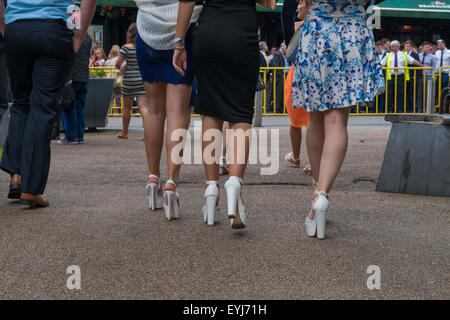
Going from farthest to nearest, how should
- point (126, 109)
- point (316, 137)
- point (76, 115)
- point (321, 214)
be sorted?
point (126, 109)
point (76, 115)
point (316, 137)
point (321, 214)

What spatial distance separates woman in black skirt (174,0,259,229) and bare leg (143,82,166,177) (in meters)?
0.66

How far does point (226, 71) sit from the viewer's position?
415 centimetres

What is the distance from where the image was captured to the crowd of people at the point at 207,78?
4148 mm

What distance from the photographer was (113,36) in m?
25.2

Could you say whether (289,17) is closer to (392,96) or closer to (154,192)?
(154,192)

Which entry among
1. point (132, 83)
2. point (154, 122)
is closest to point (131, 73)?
point (132, 83)

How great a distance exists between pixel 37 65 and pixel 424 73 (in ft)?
46.7

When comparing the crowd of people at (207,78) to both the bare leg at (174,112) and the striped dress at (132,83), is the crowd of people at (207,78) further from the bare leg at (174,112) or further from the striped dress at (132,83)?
the striped dress at (132,83)

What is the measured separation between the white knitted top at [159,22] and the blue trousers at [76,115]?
19.6 ft

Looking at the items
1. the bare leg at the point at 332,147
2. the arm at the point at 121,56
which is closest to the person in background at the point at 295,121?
the bare leg at the point at 332,147

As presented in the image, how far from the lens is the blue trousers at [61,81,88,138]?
10422mm

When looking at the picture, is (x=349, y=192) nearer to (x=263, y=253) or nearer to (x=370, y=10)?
(x=370, y=10)
